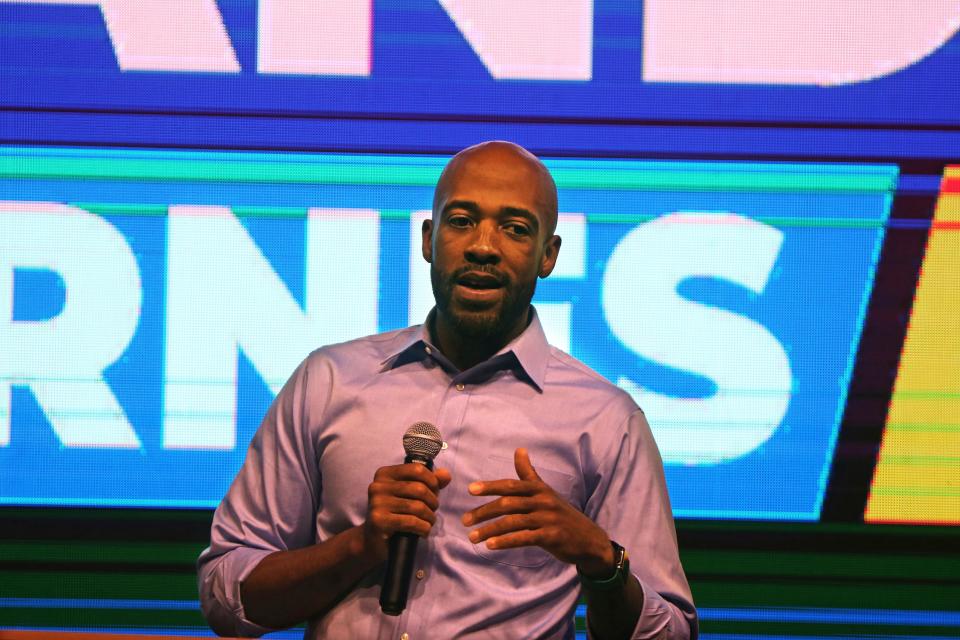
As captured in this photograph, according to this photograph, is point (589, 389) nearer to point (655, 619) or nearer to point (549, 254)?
point (549, 254)

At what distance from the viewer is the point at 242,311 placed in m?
2.89

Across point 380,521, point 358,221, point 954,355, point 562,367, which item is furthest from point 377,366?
point 954,355

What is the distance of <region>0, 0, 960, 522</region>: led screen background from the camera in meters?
2.86

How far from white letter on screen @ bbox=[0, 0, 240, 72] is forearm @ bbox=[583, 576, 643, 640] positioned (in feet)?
5.99

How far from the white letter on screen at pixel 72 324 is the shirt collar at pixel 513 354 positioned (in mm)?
1184

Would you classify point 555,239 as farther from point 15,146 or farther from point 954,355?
point 15,146

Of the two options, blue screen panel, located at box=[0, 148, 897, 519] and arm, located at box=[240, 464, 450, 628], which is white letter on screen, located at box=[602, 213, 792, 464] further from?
arm, located at box=[240, 464, 450, 628]

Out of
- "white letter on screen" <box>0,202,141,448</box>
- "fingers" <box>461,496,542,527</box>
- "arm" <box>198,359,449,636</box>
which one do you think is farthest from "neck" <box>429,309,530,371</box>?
"white letter on screen" <box>0,202,141,448</box>

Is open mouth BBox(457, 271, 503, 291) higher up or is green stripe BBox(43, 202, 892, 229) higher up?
green stripe BBox(43, 202, 892, 229)

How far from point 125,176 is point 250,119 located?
37cm

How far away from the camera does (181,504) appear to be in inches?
114

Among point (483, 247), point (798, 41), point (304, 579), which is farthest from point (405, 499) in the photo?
point (798, 41)

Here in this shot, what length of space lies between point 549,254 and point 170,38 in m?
1.45

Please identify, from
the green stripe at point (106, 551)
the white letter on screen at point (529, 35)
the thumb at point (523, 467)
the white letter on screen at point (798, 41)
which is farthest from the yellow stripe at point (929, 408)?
the green stripe at point (106, 551)
